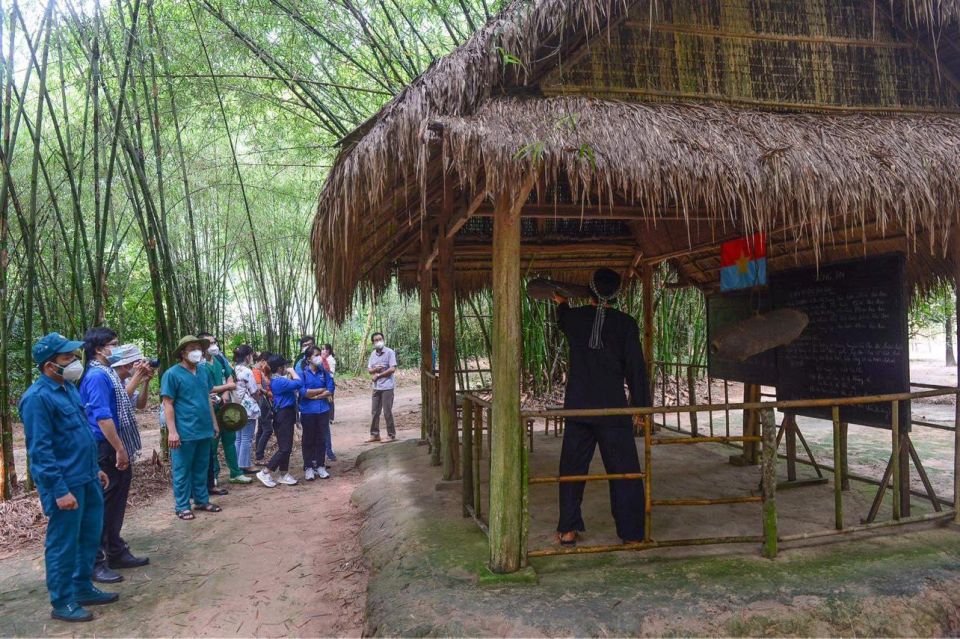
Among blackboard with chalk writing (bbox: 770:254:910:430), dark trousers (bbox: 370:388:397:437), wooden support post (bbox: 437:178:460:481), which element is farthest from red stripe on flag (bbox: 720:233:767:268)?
dark trousers (bbox: 370:388:397:437)

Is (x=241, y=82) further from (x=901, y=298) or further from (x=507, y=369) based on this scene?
(x=901, y=298)

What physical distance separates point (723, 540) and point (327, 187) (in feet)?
9.13

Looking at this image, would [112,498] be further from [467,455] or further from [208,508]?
[467,455]

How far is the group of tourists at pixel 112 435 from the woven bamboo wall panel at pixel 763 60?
3.04 metres

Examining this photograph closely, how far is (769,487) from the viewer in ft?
9.77

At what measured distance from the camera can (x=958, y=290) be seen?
335cm

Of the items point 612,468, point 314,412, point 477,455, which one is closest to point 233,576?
point 477,455

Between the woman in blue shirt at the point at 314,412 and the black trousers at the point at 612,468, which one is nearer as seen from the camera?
the black trousers at the point at 612,468

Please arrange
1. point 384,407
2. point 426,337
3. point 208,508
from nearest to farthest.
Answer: point 208,508 → point 426,337 → point 384,407

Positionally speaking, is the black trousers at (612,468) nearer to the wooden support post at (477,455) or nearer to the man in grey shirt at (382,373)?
the wooden support post at (477,455)

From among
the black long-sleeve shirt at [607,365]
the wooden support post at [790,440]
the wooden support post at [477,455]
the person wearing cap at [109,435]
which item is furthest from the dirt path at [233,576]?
the wooden support post at [790,440]

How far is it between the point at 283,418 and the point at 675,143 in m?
4.22

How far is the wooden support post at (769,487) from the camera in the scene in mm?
2969

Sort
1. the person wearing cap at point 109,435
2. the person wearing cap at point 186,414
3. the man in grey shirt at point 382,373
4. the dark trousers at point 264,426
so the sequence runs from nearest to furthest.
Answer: the person wearing cap at point 109,435, the person wearing cap at point 186,414, the dark trousers at point 264,426, the man in grey shirt at point 382,373
